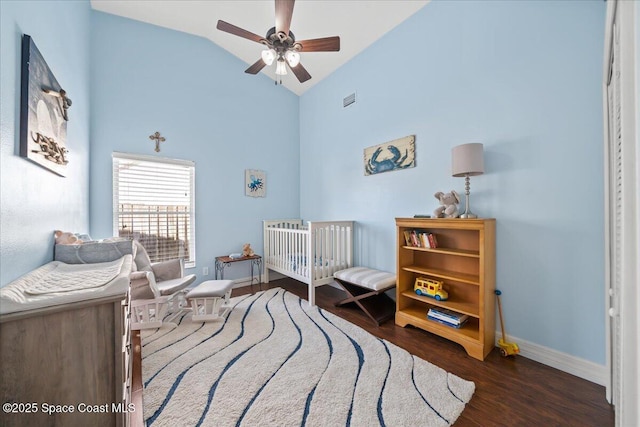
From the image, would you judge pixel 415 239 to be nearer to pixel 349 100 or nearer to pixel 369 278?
pixel 369 278

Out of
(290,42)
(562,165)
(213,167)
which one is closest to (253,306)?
(213,167)

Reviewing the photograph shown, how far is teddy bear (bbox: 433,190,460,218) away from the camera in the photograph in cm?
224

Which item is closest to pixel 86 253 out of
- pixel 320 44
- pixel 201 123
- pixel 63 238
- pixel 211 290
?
pixel 63 238

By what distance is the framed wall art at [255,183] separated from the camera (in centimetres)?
404

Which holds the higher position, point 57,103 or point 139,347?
point 57,103

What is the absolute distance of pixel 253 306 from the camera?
296 cm

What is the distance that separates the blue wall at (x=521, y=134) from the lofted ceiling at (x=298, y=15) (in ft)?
0.85

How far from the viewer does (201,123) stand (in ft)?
11.8

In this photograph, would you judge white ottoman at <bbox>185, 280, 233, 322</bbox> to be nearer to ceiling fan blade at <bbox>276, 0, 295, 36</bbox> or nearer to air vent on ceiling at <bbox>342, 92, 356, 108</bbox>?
ceiling fan blade at <bbox>276, 0, 295, 36</bbox>

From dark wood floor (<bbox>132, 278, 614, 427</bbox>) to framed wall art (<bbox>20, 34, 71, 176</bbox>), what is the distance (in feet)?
5.08

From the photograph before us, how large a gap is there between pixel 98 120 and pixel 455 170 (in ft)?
13.1

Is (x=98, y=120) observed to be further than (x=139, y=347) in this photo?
Yes

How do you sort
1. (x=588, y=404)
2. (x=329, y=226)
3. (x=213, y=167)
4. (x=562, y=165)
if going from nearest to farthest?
1. (x=588, y=404)
2. (x=562, y=165)
3. (x=329, y=226)
4. (x=213, y=167)

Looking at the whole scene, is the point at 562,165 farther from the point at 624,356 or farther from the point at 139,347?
the point at 139,347
